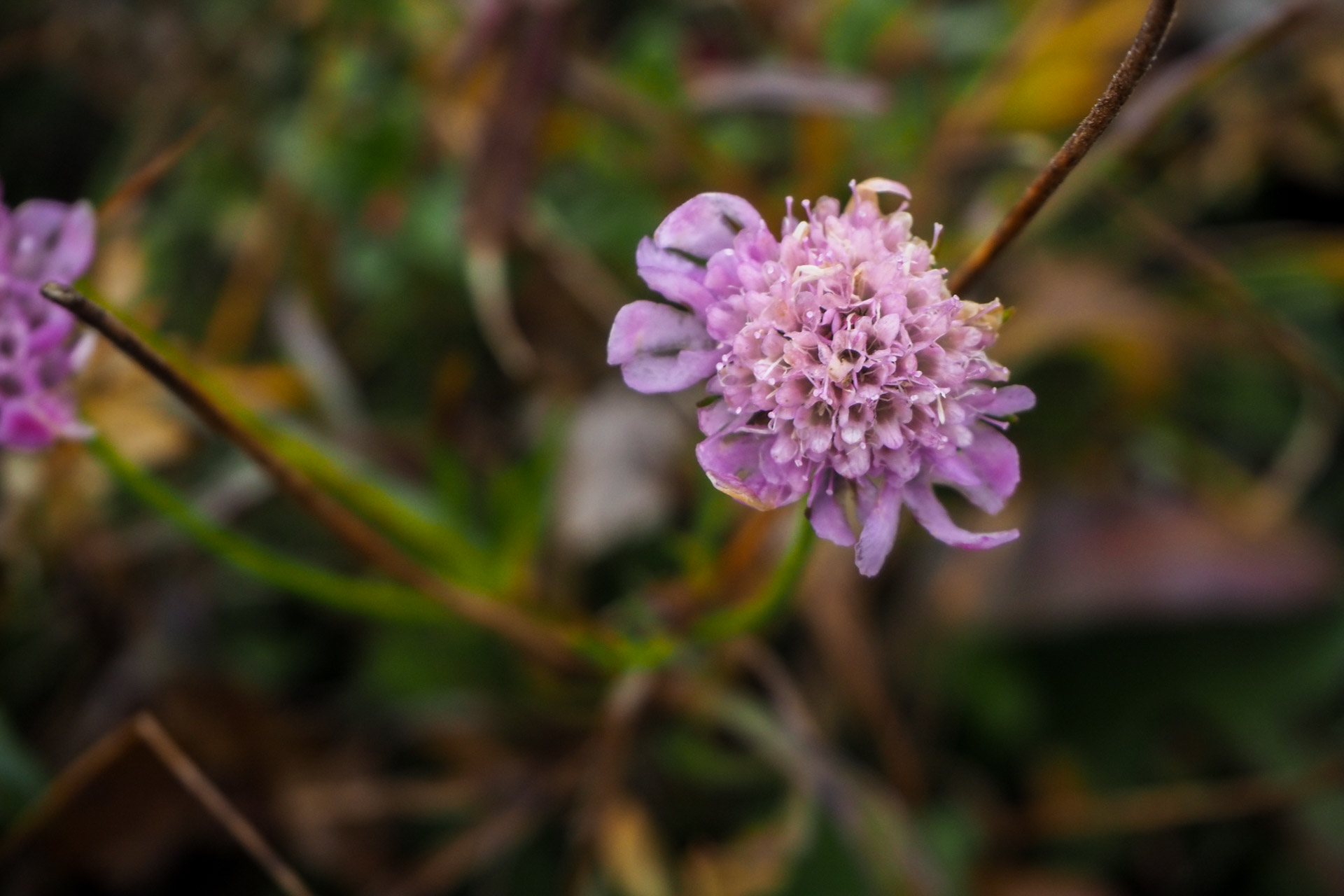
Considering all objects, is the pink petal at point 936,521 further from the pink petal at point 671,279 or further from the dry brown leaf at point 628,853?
the dry brown leaf at point 628,853

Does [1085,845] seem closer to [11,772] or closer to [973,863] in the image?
[973,863]

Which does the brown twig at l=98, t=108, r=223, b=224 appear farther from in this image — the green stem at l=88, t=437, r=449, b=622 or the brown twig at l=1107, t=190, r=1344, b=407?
the brown twig at l=1107, t=190, r=1344, b=407

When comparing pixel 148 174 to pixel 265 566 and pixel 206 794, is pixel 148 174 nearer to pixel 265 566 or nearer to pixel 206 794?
pixel 265 566

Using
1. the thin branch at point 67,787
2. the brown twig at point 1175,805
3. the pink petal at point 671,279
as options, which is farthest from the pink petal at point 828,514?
the brown twig at point 1175,805

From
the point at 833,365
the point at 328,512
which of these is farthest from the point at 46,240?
the point at 833,365

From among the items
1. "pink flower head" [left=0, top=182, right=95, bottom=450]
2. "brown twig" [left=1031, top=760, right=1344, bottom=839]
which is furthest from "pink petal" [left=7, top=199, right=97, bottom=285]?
"brown twig" [left=1031, top=760, right=1344, bottom=839]

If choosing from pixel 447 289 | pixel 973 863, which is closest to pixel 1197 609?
pixel 973 863
